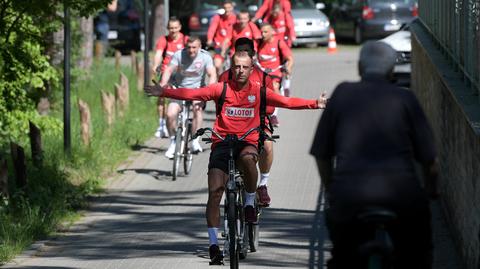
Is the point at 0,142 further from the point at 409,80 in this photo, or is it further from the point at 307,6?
the point at 307,6

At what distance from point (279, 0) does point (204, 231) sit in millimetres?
12081

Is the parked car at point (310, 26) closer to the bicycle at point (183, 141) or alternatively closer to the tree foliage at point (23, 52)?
the bicycle at point (183, 141)

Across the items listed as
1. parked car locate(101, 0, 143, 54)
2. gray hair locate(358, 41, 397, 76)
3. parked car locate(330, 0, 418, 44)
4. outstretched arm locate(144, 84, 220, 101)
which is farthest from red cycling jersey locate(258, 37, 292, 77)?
parked car locate(101, 0, 143, 54)

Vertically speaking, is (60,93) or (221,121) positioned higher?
(221,121)

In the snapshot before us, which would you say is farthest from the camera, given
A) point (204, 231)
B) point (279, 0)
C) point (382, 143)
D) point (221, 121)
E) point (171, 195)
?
point (279, 0)

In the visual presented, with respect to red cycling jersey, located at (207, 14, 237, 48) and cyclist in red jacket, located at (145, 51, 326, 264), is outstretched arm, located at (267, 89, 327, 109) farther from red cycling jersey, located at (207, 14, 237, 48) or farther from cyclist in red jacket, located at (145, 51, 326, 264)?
red cycling jersey, located at (207, 14, 237, 48)

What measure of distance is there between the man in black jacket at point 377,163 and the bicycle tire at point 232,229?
332cm

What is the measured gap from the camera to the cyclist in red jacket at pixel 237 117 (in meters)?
11.2

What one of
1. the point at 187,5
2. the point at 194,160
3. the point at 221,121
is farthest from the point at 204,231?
the point at 187,5

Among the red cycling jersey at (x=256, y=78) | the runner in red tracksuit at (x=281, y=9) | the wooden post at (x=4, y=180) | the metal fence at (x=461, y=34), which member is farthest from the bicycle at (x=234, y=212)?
the runner in red tracksuit at (x=281, y=9)

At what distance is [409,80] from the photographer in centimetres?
2527

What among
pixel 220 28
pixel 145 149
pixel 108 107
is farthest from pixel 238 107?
pixel 220 28

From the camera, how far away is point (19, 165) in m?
14.5

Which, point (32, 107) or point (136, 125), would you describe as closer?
point (32, 107)
